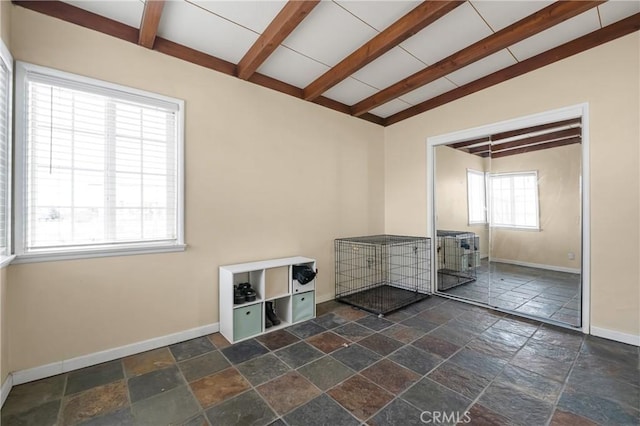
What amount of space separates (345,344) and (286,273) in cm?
93

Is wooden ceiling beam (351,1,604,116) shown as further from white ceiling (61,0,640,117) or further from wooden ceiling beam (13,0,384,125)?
wooden ceiling beam (13,0,384,125)

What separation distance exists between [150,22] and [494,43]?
293cm

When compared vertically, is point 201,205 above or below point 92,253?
above

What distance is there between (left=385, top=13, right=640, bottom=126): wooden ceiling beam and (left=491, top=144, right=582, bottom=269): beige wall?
91 centimetres

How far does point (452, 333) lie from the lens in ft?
8.69

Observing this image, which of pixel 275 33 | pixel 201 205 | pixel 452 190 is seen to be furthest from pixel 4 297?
pixel 452 190

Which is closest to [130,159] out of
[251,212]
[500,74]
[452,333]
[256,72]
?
[251,212]

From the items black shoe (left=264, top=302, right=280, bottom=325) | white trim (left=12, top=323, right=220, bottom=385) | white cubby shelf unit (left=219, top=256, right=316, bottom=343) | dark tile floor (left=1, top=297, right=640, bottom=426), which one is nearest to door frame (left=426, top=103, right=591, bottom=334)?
Result: dark tile floor (left=1, top=297, right=640, bottom=426)

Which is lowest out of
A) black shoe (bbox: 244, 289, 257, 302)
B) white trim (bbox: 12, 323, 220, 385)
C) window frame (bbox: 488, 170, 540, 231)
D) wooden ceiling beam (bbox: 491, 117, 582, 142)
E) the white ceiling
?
white trim (bbox: 12, 323, 220, 385)

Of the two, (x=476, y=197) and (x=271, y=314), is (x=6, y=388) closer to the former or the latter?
(x=271, y=314)

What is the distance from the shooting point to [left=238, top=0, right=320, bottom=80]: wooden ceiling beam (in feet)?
6.55

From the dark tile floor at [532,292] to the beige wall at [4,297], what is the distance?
4.43 metres

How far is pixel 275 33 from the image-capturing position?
2.24 m

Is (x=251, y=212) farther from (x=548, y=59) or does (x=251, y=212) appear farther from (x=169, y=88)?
(x=548, y=59)
